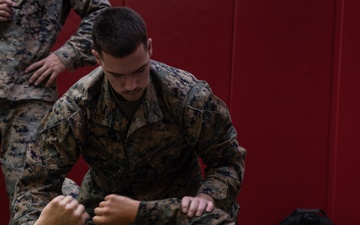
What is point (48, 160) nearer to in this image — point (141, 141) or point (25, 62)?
point (141, 141)

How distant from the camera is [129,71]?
2.36m

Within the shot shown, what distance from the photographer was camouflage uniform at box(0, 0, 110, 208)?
302cm

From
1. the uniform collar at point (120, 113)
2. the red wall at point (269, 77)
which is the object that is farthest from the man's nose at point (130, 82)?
the red wall at point (269, 77)

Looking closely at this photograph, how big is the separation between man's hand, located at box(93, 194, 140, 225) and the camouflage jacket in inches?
33.3

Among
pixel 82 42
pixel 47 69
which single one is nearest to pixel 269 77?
pixel 82 42

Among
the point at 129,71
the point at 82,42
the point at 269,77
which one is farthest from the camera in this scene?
the point at 269,77

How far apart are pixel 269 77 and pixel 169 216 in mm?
1656

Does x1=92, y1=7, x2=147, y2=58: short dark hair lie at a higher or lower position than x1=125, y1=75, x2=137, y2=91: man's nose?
higher

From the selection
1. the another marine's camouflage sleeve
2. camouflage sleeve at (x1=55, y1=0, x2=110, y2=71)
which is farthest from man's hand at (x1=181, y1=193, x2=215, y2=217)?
camouflage sleeve at (x1=55, y1=0, x2=110, y2=71)

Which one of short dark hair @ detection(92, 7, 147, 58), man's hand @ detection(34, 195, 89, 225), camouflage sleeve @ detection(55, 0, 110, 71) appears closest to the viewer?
man's hand @ detection(34, 195, 89, 225)

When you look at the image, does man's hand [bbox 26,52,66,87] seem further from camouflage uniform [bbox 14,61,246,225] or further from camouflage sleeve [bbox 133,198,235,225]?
camouflage sleeve [bbox 133,198,235,225]

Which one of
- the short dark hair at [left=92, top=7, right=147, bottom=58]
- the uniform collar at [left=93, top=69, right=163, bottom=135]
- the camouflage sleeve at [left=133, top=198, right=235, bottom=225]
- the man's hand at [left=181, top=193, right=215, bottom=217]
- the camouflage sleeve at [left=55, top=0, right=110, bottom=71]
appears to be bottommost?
the camouflage sleeve at [left=133, top=198, right=235, bottom=225]

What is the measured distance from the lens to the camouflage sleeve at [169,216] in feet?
7.67

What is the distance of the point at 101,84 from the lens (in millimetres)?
2566
